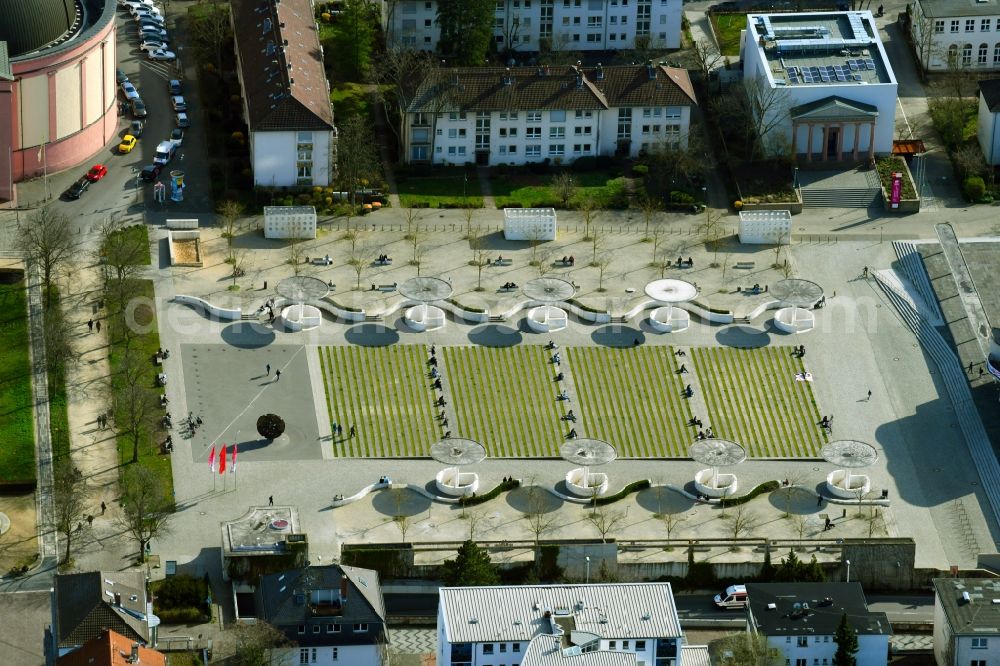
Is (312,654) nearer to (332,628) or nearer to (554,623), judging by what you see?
(332,628)

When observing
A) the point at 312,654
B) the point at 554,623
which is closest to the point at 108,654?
the point at 312,654

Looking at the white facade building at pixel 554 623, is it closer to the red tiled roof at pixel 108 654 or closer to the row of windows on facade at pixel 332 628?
the row of windows on facade at pixel 332 628

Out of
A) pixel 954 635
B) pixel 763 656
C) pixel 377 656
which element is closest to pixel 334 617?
pixel 377 656

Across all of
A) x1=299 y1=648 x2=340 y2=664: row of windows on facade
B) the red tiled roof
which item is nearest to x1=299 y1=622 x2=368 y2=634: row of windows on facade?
x1=299 y1=648 x2=340 y2=664: row of windows on facade

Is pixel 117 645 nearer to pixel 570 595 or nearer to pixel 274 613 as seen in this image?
pixel 274 613

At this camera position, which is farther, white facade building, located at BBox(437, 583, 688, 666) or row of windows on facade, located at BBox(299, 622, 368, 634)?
row of windows on facade, located at BBox(299, 622, 368, 634)

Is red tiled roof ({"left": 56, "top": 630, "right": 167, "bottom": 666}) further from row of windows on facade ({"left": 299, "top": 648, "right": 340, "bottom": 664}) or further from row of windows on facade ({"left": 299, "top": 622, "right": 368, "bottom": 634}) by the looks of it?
row of windows on facade ({"left": 299, "top": 622, "right": 368, "bottom": 634})
